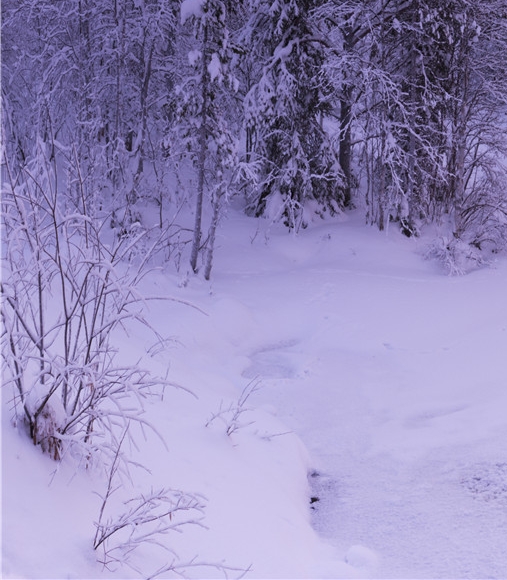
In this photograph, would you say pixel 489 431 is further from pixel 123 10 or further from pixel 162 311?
pixel 123 10

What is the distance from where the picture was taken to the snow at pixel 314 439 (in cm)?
317

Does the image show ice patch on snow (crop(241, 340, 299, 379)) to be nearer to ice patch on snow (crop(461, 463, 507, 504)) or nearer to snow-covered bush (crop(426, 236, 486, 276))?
ice patch on snow (crop(461, 463, 507, 504))

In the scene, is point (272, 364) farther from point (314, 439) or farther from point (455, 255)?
point (455, 255)

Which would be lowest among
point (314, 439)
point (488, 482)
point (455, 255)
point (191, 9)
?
point (314, 439)

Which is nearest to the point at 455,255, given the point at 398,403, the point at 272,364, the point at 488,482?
the point at 272,364

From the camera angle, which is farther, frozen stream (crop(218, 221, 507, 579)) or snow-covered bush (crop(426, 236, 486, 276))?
snow-covered bush (crop(426, 236, 486, 276))

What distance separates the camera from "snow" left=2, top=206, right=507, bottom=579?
10.4ft

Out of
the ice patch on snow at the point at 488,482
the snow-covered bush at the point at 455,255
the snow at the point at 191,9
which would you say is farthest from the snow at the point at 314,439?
the snow at the point at 191,9

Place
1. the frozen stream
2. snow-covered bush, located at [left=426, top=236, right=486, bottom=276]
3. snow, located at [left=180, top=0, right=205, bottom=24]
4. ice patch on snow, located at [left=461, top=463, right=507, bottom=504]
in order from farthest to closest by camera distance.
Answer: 1. snow-covered bush, located at [left=426, top=236, right=486, bottom=276]
2. snow, located at [left=180, top=0, right=205, bottom=24]
3. ice patch on snow, located at [left=461, top=463, right=507, bottom=504]
4. the frozen stream

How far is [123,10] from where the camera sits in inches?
551

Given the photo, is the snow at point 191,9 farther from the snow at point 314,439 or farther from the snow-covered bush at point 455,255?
the snow-covered bush at point 455,255

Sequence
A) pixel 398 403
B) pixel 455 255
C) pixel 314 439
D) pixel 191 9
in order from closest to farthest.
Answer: pixel 314 439 → pixel 398 403 → pixel 191 9 → pixel 455 255

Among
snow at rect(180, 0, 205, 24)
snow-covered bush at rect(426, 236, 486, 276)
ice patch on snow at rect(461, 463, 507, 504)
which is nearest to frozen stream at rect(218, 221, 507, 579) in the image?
ice patch on snow at rect(461, 463, 507, 504)

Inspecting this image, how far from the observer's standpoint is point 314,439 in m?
6.80
